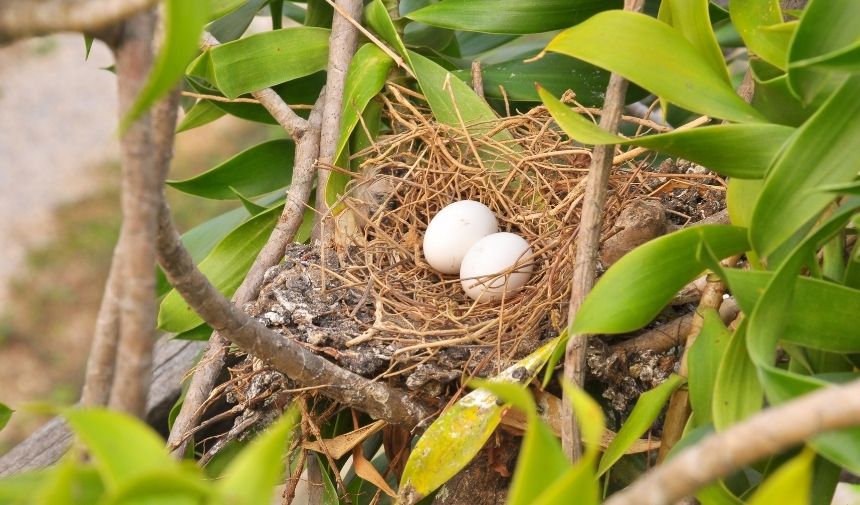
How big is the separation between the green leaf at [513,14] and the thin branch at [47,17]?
2.47 feet

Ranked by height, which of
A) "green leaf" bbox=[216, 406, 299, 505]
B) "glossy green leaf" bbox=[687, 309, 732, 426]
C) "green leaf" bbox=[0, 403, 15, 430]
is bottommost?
"glossy green leaf" bbox=[687, 309, 732, 426]

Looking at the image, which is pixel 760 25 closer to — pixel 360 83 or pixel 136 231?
pixel 360 83

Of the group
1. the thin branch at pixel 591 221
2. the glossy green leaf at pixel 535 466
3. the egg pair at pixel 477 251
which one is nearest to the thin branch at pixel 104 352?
the glossy green leaf at pixel 535 466

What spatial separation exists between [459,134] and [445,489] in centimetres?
46

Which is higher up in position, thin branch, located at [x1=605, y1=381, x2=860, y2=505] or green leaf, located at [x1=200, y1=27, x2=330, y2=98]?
green leaf, located at [x1=200, y1=27, x2=330, y2=98]

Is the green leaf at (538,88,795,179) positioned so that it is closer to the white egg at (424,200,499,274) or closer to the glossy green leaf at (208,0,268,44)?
the white egg at (424,200,499,274)

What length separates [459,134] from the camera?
116 cm

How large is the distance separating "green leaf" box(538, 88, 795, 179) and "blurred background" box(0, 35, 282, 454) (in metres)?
1.97

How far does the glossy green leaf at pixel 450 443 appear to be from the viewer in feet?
2.54

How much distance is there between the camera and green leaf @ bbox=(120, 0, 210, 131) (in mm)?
327

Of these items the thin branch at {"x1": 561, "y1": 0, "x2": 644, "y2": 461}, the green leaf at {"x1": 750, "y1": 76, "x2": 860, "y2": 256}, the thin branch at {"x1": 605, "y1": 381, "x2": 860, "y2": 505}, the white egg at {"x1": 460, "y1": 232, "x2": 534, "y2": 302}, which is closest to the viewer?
the thin branch at {"x1": 605, "y1": 381, "x2": 860, "y2": 505}

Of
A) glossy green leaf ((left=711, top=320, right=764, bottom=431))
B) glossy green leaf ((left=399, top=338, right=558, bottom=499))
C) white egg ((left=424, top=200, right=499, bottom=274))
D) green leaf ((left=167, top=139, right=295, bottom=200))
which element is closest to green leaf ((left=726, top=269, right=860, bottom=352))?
glossy green leaf ((left=711, top=320, right=764, bottom=431))

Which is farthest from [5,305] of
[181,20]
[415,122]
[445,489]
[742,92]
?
[181,20]

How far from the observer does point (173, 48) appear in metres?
0.33
